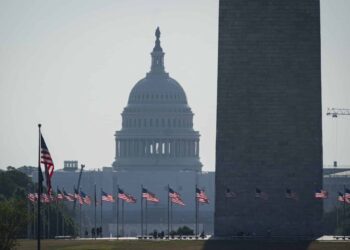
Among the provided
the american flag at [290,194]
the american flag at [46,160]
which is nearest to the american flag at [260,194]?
the american flag at [290,194]

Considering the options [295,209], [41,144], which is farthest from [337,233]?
[41,144]

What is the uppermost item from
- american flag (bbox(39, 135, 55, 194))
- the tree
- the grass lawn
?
american flag (bbox(39, 135, 55, 194))

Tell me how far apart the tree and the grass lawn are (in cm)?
827

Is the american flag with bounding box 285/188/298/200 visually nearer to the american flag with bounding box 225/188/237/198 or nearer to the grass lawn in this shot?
the american flag with bounding box 225/188/237/198

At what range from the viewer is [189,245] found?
145250 millimetres

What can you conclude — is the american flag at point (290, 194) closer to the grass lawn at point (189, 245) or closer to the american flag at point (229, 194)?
the american flag at point (229, 194)

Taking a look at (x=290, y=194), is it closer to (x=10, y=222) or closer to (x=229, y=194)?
(x=229, y=194)

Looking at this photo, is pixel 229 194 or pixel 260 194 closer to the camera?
pixel 260 194

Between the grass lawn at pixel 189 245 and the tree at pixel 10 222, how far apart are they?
827 cm

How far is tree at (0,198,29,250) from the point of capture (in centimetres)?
12538

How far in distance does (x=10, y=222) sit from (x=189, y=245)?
1872 centimetres

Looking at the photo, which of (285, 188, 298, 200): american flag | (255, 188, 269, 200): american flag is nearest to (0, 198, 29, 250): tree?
(255, 188, 269, 200): american flag

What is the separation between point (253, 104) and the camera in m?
158

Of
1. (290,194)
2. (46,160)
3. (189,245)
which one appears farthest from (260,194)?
(46,160)
